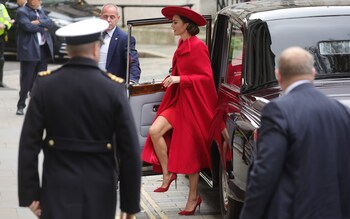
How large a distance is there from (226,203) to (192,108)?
902 millimetres

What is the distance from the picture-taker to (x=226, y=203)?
7785 mm

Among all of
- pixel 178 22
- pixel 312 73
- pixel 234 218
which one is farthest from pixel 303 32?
pixel 312 73

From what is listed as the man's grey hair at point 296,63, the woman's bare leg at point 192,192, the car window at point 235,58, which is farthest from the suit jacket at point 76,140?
the woman's bare leg at point 192,192

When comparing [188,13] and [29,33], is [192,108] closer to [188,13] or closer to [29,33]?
[188,13]

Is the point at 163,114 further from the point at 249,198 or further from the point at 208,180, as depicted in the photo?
the point at 249,198

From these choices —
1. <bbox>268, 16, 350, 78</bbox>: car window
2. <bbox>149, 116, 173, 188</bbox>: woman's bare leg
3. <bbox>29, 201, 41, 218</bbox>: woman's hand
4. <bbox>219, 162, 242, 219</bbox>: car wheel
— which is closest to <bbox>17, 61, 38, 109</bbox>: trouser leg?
<bbox>149, 116, 173, 188</bbox>: woman's bare leg

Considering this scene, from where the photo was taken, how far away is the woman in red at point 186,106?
7953mm

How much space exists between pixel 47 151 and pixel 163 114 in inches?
128

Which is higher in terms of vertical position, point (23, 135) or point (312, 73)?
point (312, 73)

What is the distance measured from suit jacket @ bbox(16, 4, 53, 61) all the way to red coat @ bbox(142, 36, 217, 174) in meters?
6.51

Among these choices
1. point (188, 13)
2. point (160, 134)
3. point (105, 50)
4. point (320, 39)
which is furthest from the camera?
point (105, 50)

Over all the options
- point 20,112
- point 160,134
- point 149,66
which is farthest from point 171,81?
point 149,66

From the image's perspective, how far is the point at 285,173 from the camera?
450 cm

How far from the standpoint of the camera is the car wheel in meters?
7.42
